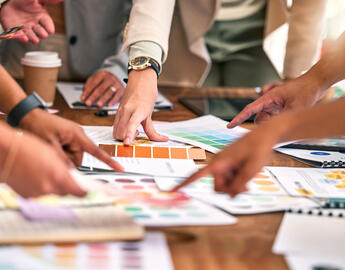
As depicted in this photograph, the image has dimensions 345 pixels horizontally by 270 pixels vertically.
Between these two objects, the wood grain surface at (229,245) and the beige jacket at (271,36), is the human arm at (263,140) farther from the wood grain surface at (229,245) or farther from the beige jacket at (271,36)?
the beige jacket at (271,36)

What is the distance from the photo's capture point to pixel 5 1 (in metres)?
1.59

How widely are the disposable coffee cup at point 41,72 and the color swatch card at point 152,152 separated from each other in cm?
48

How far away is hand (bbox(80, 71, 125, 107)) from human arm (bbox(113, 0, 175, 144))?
253 millimetres

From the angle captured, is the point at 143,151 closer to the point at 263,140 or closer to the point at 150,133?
the point at 150,133

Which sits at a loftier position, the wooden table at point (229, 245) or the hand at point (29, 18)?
the hand at point (29, 18)

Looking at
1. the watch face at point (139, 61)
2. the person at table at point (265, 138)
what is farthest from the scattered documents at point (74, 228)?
the watch face at point (139, 61)

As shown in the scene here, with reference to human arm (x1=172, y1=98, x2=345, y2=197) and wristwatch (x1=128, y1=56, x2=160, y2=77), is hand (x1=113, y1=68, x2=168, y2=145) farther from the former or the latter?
human arm (x1=172, y1=98, x2=345, y2=197)

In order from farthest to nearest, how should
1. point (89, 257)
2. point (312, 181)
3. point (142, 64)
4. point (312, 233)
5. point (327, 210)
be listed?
point (142, 64), point (312, 181), point (327, 210), point (312, 233), point (89, 257)

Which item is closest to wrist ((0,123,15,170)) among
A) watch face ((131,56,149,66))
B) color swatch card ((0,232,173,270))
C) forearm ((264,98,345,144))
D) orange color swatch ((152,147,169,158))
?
color swatch card ((0,232,173,270))

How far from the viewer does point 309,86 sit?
129 centimetres

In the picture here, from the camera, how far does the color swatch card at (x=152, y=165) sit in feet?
3.38

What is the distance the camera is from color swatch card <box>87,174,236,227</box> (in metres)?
0.80

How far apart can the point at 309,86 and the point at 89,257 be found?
82cm

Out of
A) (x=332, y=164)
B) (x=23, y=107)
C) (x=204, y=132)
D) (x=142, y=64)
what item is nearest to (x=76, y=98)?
(x=142, y=64)
